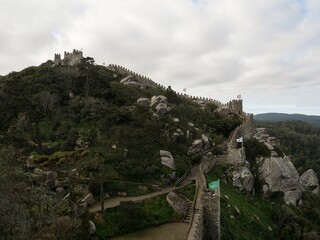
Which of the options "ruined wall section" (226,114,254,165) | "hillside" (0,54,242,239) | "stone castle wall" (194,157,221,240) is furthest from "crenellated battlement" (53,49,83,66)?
"stone castle wall" (194,157,221,240)

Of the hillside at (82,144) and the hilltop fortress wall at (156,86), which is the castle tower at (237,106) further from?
the hillside at (82,144)

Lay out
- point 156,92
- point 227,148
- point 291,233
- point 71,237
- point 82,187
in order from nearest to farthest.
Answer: point 71,237, point 82,187, point 291,233, point 227,148, point 156,92

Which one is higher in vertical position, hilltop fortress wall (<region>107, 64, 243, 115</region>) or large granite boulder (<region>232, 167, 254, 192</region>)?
hilltop fortress wall (<region>107, 64, 243, 115</region>)

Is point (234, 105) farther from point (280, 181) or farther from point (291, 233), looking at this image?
point (291, 233)

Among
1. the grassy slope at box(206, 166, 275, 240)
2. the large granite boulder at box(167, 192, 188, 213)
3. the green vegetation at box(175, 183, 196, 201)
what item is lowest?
the grassy slope at box(206, 166, 275, 240)

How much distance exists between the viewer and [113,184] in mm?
31188

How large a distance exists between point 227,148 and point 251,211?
13325 millimetres

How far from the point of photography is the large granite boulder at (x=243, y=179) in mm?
39250

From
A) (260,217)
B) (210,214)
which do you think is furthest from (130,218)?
(260,217)

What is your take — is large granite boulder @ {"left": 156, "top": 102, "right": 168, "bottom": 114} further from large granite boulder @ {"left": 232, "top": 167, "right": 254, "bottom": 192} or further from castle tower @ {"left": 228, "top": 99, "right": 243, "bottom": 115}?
castle tower @ {"left": 228, "top": 99, "right": 243, "bottom": 115}

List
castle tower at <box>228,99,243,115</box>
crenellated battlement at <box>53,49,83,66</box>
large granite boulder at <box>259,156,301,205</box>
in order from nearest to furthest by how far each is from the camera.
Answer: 1. large granite boulder at <box>259,156,301,205</box>
2. castle tower at <box>228,99,243,115</box>
3. crenellated battlement at <box>53,49,83,66</box>

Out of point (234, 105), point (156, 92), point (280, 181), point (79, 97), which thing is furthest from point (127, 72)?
point (280, 181)

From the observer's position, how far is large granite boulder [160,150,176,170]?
3669cm

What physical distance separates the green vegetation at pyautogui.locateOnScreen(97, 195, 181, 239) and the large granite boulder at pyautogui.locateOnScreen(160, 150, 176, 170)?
8390 mm
